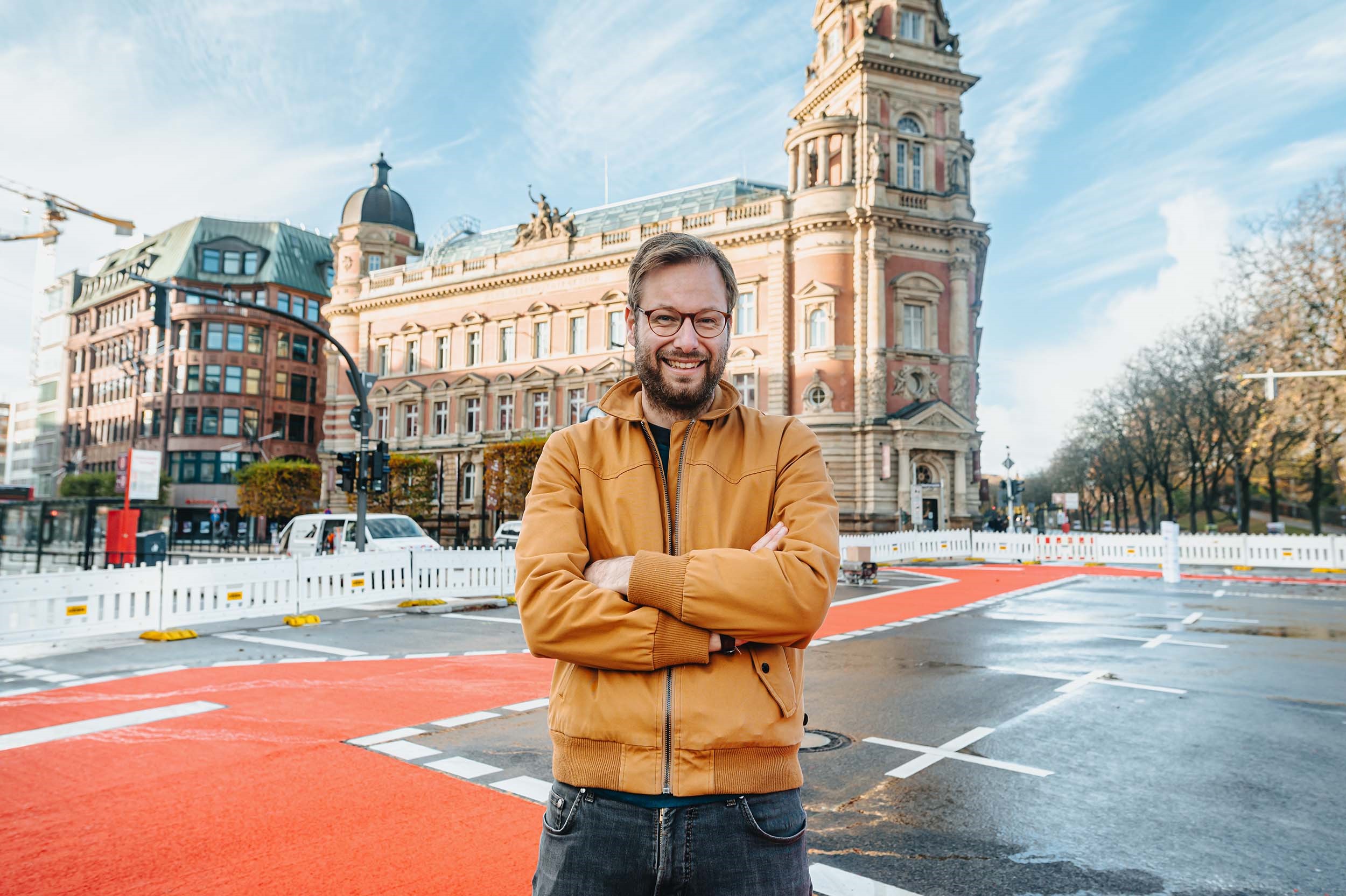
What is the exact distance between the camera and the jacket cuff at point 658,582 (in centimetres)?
214

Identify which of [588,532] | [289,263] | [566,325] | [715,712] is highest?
[289,263]

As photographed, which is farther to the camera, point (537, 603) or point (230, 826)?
point (230, 826)

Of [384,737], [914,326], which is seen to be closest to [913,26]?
[914,326]

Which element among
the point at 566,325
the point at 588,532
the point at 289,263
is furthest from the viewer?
the point at 289,263

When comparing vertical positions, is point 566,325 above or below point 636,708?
above

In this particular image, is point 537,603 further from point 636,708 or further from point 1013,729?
point 1013,729

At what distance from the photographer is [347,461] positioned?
62.5 ft

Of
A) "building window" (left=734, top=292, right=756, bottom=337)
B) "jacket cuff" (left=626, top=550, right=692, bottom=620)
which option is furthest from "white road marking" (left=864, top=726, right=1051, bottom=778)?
"building window" (left=734, top=292, right=756, bottom=337)

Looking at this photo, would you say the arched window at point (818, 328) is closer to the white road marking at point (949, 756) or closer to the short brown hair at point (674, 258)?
the white road marking at point (949, 756)

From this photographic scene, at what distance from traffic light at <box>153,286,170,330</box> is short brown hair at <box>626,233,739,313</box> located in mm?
18089

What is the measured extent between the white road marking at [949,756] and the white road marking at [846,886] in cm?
172

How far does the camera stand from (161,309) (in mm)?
17859

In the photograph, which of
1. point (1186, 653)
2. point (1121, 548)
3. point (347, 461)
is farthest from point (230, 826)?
point (1121, 548)

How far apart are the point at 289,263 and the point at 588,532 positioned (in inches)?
2878
